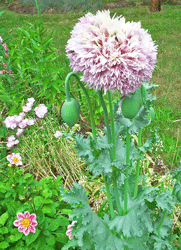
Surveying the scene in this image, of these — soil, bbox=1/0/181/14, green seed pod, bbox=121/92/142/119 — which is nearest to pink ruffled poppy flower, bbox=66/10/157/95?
green seed pod, bbox=121/92/142/119

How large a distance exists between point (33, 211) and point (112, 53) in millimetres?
1137

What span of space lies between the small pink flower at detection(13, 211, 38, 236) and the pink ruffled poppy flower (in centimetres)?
95

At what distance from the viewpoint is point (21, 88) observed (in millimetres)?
3006

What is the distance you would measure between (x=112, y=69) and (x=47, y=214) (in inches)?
46.7

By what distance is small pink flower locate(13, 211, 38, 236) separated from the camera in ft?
4.73

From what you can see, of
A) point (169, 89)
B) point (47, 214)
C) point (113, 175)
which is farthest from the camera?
point (169, 89)

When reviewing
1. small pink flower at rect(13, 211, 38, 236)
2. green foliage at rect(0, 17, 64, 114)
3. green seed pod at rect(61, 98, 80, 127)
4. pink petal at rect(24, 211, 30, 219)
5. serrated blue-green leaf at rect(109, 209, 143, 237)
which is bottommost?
small pink flower at rect(13, 211, 38, 236)

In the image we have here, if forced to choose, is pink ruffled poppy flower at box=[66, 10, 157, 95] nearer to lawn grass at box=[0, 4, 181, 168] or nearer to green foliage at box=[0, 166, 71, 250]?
green foliage at box=[0, 166, 71, 250]

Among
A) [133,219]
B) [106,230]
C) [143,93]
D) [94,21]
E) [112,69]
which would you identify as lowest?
[106,230]

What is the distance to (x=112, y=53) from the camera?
0.80m

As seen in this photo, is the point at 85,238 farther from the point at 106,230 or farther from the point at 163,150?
the point at 163,150

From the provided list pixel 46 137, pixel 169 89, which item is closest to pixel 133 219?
pixel 46 137

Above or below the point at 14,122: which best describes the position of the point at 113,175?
above

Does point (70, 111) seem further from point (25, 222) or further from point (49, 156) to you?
point (49, 156)
